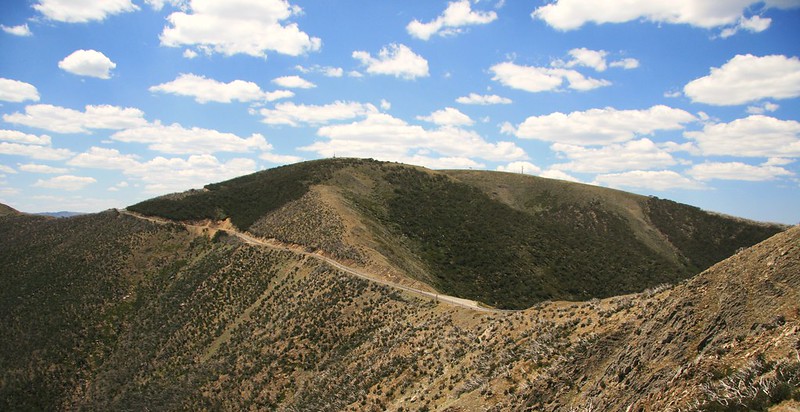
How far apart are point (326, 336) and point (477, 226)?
45673 millimetres

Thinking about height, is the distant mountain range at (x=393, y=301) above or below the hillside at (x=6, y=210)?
below

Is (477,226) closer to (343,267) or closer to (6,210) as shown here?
(343,267)

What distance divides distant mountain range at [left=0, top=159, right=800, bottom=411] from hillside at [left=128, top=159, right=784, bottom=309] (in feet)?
1.53

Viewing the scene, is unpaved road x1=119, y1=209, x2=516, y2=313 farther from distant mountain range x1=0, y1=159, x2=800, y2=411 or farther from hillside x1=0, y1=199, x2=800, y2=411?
hillside x1=0, y1=199, x2=800, y2=411

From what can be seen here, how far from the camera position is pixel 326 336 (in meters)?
31.1

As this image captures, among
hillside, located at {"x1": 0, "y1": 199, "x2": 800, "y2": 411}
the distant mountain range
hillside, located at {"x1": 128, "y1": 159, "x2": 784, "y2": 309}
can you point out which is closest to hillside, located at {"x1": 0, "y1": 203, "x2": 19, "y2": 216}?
the distant mountain range

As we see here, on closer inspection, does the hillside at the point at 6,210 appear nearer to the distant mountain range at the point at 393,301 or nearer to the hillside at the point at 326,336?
the distant mountain range at the point at 393,301

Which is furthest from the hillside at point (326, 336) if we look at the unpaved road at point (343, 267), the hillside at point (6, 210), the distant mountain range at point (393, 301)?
the hillside at point (6, 210)

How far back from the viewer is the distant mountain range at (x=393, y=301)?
11164 mm

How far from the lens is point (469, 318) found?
82.3 ft

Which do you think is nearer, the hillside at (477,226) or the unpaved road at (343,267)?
the unpaved road at (343,267)

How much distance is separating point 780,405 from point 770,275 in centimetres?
442

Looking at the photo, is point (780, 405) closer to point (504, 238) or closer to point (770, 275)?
point (770, 275)

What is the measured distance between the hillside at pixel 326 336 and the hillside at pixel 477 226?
6.83 m
